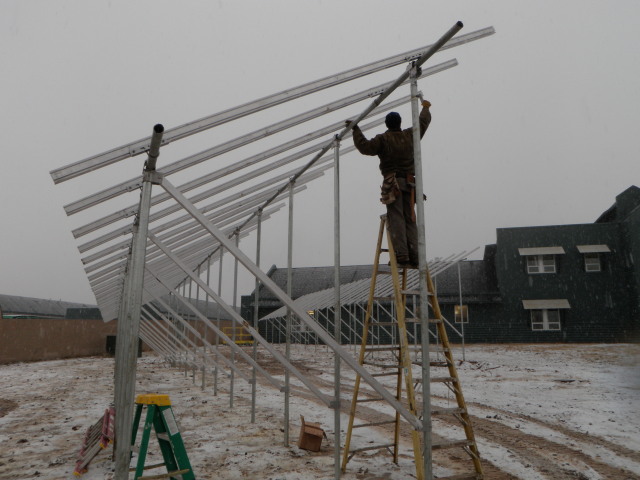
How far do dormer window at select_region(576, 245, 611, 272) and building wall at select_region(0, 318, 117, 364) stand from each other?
1070 inches

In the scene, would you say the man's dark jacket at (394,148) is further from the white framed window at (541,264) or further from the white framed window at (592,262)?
the white framed window at (592,262)

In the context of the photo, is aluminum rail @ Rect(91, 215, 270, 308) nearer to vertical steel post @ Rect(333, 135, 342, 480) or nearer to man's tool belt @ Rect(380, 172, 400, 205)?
vertical steel post @ Rect(333, 135, 342, 480)

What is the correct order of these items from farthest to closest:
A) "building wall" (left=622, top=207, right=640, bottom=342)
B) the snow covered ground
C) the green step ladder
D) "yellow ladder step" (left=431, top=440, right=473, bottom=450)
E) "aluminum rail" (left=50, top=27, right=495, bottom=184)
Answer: "building wall" (left=622, top=207, right=640, bottom=342), the snow covered ground, the green step ladder, "yellow ladder step" (left=431, top=440, right=473, bottom=450), "aluminum rail" (left=50, top=27, right=495, bottom=184)

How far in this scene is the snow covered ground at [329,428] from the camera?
15.5 ft

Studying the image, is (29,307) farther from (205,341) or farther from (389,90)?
(389,90)

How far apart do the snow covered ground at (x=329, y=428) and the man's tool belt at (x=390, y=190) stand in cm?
212

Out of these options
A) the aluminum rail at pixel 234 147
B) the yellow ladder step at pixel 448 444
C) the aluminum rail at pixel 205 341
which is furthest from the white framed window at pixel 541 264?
the yellow ladder step at pixel 448 444

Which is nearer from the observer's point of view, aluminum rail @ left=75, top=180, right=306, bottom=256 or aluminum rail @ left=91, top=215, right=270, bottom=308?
aluminum rail @ left=75, top=180, right=306, bottom=256

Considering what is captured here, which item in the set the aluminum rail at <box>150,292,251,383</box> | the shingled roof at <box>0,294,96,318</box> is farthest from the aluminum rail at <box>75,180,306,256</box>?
the shingled roof at <box>0,294,96,318</box>

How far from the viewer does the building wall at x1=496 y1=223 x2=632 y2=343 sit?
23.6m

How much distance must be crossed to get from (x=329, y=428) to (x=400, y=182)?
436 cm

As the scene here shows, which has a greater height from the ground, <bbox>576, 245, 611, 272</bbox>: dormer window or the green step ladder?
Answer: <bbox>576, 245, 611, 272</bbox>: dormer window

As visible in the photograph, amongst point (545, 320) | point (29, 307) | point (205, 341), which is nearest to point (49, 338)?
point (205, 341)

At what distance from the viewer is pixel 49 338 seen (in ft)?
66.2
